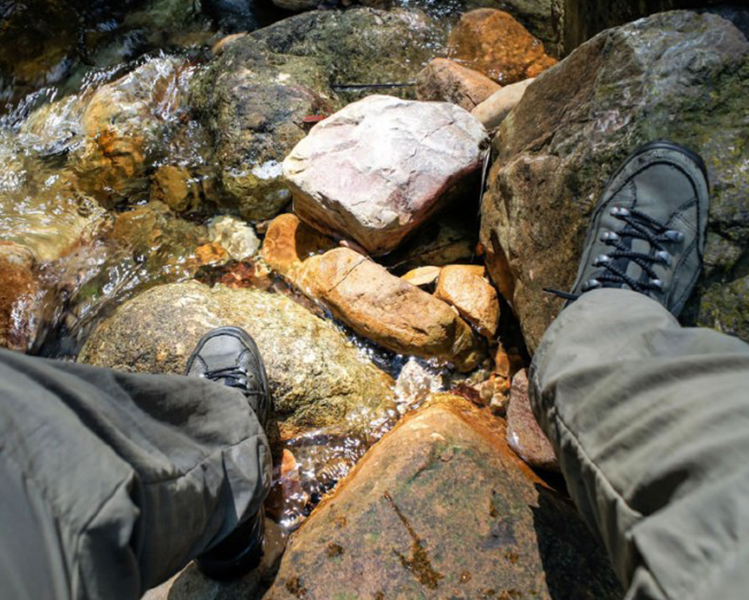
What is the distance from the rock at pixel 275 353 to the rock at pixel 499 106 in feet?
5.86

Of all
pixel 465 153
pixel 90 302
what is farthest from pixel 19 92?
pixel 465 153

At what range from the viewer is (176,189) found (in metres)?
4.13

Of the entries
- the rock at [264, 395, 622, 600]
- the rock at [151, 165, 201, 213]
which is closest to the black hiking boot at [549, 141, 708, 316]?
the rock at [264, 395, 622, 600]

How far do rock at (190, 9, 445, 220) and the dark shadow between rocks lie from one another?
2.74 metres

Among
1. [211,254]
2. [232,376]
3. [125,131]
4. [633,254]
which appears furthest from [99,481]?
[125,131]

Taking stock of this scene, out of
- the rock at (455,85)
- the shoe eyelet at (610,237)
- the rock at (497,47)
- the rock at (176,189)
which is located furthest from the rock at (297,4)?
the shoe eyelet at (610,237)

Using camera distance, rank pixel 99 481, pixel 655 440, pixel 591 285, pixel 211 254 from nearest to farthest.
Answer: pixel 99 481 < pixel 655 440 < pixel 591 285 < pixel 211 254

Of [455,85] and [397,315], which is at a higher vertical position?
[455,85]

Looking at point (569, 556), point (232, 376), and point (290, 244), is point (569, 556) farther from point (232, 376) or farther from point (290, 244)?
point (290, 244)

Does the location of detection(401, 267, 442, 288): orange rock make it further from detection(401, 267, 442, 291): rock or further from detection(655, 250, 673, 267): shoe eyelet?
detection(655, 250, 673, 267): shoe eyelet

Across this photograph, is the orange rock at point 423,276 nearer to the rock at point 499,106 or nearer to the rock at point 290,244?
the rock at point 290,244

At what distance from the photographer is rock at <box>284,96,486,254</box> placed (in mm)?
3037

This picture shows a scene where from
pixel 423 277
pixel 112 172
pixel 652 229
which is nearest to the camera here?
pixel 652 229

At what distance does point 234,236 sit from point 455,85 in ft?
6.49
